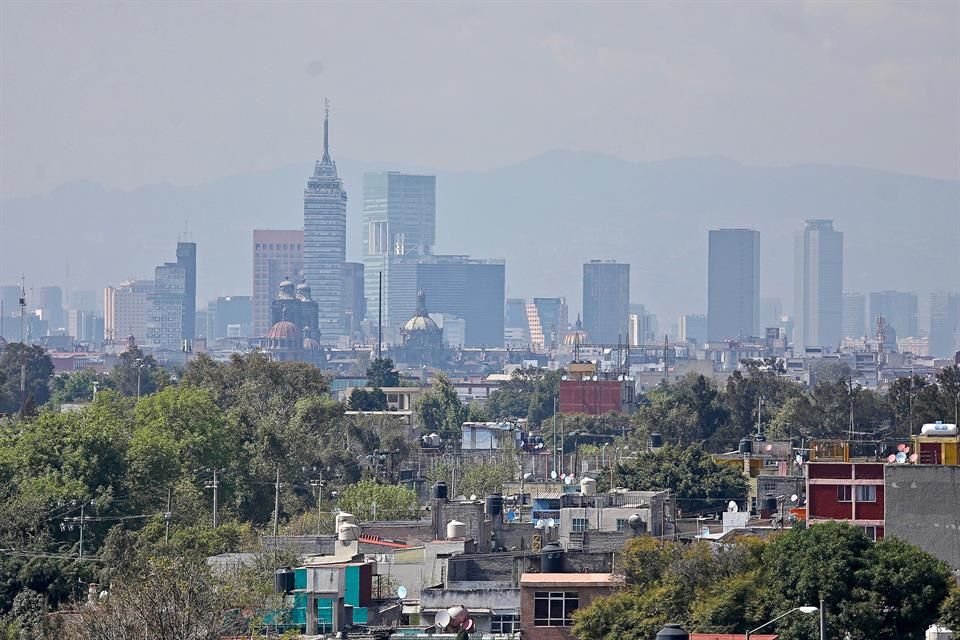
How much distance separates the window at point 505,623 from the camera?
42438 millimetres

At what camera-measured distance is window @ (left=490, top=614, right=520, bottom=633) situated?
139 ft

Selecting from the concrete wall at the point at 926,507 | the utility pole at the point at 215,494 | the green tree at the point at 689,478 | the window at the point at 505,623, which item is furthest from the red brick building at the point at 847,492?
the green tree at the point at 689,478

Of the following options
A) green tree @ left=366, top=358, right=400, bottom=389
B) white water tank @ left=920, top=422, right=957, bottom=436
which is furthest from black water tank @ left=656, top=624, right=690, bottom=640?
green tree @ left=366, top=358, right=400, bottom=389

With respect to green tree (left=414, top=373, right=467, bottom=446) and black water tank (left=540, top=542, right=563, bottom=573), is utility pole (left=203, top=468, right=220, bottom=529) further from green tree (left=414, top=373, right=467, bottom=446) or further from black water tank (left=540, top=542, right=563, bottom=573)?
green tree (left=414, top=373, right=467, bottom=446)

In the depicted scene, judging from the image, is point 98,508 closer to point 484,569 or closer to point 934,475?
point 484,569

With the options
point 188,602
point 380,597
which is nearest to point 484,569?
point 380,597

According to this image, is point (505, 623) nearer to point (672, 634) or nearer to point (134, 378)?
point (672, 634)

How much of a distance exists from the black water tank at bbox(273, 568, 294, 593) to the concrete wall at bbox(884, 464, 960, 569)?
10.9 meters

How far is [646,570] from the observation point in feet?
139

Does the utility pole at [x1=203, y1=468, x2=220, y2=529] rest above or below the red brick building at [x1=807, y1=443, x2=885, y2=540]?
below

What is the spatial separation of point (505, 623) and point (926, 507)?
857cm

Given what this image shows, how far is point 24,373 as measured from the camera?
160750 mm

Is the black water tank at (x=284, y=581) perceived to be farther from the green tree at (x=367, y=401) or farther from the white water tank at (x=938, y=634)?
the green tree at (x=367, y=401)

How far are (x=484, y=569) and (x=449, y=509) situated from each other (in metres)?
8.89
